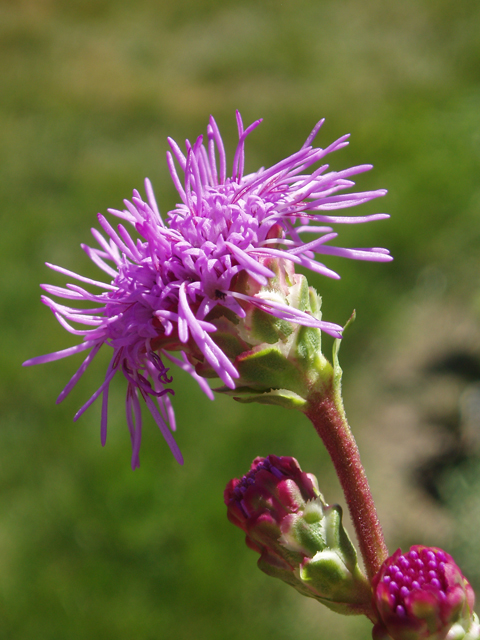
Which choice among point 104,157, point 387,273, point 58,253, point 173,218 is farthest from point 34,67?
point 173,218

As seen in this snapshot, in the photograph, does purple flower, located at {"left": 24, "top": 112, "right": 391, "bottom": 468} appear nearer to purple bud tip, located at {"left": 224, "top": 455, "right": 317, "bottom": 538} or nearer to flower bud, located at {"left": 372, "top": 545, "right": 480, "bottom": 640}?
purple bud tip, located at {"left": 224, "top": 455, "right": 317, "bottom": 538}

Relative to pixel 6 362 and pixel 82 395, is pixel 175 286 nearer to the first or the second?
pixel 82 395

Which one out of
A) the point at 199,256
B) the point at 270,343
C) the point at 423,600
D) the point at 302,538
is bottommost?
the point at 423,600

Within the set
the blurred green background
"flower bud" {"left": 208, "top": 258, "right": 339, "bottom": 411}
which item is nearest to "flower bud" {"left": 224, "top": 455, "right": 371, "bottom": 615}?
"flower bud" {"left": 208, "top": 258, "right": 339, "bottom": 411}

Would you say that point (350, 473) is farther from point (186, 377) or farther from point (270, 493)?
point (186, 377)

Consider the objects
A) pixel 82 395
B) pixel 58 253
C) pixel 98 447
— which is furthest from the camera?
pixel 58 253

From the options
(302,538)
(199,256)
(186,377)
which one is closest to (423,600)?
(302,538)
